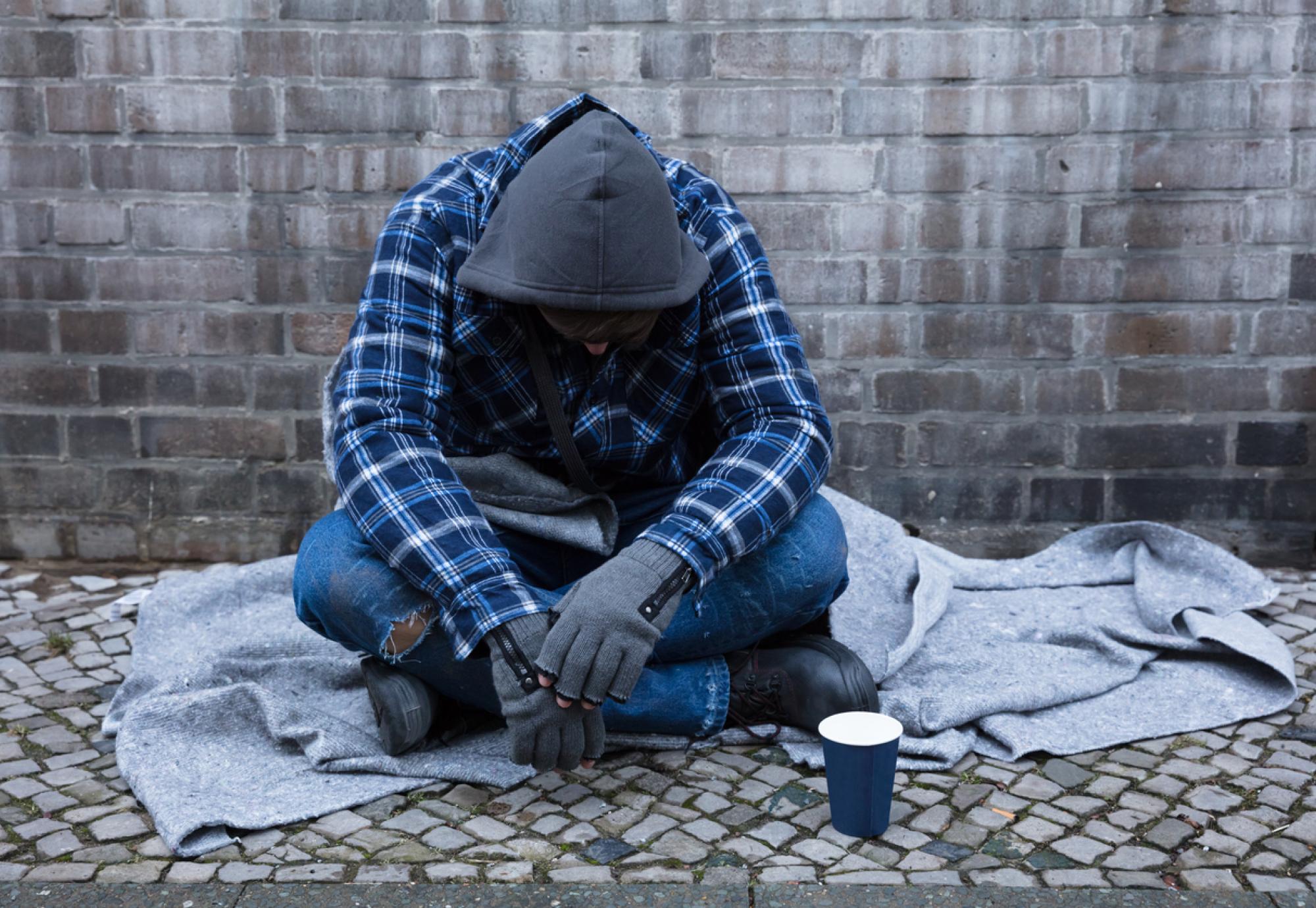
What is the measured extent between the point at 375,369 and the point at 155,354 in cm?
182

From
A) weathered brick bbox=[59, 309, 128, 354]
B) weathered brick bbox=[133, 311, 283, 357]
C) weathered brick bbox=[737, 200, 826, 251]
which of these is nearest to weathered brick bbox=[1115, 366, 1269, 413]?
weathered brick bbox=[737, 200, 826, 251]

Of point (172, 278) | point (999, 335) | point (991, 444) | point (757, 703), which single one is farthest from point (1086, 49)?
point (172, 278)

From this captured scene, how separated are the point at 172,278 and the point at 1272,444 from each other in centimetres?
353

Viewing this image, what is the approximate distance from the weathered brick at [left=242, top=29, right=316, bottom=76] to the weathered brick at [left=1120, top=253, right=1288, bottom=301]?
2609 millimetres

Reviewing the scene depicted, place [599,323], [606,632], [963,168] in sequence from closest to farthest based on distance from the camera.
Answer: [606,632] → [599,323] → [963,168]

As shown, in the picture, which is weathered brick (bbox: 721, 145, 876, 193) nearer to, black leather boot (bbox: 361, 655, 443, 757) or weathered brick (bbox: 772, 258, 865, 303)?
weathered brick (bbox: 772, 258, 865, 303)

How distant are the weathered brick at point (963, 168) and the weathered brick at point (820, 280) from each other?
0.30 meters

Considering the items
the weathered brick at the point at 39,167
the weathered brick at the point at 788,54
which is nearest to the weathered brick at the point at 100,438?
the weathered brick at the point at 39,167

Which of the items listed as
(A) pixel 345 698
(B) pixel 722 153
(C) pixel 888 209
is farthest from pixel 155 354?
(C) pixel 888 209

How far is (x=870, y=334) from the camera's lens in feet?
13.0

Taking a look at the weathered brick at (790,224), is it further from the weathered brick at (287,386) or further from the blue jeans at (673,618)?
the weathered brick at (287,386)

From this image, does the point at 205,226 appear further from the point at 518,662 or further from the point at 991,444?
the point at 991,444

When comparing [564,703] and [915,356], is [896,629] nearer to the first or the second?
[915,356]

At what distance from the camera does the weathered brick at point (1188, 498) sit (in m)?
3.99
